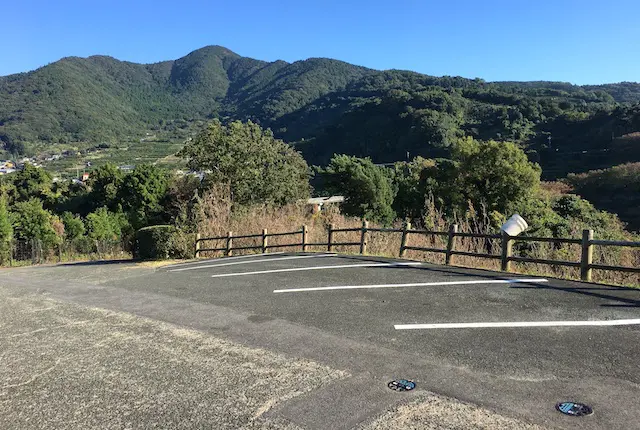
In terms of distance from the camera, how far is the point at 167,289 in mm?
8805

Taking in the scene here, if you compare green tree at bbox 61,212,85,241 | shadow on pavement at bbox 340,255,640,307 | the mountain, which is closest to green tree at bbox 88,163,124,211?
green tree at bbox 61,212,85,241

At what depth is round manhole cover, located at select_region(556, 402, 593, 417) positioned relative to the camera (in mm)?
3145

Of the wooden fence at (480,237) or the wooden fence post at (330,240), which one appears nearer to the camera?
the wooden fence at (480,237)

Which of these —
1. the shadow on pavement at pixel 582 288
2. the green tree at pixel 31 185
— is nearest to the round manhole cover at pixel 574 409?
the shadow on pavement at pixel 582 288

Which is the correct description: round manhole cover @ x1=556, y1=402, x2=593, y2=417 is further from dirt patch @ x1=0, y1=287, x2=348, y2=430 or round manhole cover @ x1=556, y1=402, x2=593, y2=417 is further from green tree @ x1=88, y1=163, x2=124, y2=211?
green tree @ x1=88, y1=163, x2=124, y2=211

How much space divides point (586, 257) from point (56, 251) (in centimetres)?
3793

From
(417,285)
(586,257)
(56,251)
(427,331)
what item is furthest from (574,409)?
(56,251)

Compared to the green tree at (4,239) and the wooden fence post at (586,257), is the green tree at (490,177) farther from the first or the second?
the green tree at (4,239)

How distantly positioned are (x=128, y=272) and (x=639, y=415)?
11946 mm

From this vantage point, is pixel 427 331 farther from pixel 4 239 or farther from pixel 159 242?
pixel 4 239

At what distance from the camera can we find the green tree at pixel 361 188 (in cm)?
3525

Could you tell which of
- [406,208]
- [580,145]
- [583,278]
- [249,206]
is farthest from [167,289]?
[580,145]

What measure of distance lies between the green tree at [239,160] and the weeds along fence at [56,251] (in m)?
10.3

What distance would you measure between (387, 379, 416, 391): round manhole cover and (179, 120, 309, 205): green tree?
2055 cm
